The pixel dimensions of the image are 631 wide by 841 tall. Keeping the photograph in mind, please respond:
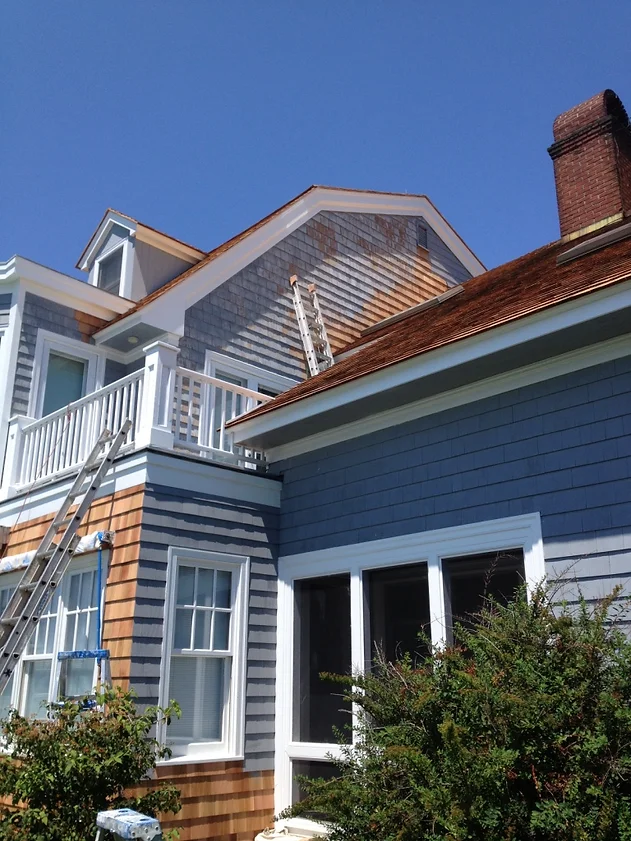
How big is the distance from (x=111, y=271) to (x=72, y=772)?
26.4ft

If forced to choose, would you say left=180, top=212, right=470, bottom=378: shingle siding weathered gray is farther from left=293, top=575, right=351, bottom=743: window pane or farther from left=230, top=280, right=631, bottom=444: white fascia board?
left=293, top=575, right=351, bottom=743: window pane

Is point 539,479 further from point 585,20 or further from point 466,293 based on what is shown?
point 585,20

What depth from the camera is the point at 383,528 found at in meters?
7.07

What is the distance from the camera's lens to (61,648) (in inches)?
295

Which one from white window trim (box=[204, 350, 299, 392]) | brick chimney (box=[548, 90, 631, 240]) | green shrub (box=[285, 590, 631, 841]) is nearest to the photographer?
green shrub (box=[285, 590, 631, 841])

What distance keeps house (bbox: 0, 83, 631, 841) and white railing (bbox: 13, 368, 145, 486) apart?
0.11 ft

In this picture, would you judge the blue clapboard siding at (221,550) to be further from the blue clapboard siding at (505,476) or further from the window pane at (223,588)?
the blue clapboard siding at (505,476)

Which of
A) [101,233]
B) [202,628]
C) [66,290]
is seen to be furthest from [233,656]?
[101,233]

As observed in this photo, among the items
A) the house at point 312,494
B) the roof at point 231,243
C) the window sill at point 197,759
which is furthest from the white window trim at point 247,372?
the window sill at point 197,759

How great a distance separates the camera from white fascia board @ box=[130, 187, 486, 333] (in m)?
9.88

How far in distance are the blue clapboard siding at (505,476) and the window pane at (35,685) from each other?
106 inches

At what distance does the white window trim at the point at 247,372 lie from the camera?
1016 cm

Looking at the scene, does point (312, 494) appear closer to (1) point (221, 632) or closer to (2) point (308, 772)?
(1) point (221, 632)

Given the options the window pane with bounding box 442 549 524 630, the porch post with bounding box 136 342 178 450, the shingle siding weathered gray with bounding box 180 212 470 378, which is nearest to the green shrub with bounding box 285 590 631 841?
the window pane with bounding box 442 549 524 630
